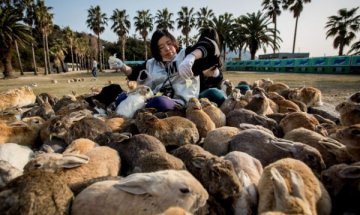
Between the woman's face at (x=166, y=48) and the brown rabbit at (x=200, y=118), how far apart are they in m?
1.42

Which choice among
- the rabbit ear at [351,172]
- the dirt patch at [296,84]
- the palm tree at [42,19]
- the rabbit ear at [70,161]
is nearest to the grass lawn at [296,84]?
the dirt patch at [296,84]

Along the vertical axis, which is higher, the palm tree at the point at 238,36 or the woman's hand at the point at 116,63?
the palm tree at the point at 238,36

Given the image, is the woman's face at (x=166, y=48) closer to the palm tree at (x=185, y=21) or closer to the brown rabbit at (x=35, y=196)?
the brown rabbit at (x=35, y=196)

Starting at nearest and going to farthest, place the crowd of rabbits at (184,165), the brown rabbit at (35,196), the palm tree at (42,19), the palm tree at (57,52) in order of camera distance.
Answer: the brown rabbit at (35,196) < the crowd of rabbits at (184,165) < the palm tree at (42,19) < the palm tree at (57,52)

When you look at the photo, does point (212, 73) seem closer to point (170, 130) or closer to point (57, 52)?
point (170, 130)

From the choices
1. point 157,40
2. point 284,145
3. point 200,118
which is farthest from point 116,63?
point 284,145

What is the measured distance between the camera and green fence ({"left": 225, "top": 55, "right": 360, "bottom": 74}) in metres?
26.7

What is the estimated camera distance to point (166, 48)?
585 cm

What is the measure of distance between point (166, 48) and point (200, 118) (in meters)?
1.90

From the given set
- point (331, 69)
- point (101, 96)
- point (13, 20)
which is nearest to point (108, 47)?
point (13, 20)

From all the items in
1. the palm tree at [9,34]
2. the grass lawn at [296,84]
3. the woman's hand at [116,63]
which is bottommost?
the grass lawn at [296,84]

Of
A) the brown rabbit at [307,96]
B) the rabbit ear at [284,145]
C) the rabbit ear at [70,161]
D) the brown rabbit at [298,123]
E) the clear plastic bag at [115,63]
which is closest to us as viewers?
the rabbit ear at [70,161]

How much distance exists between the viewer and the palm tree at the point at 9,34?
41500mm

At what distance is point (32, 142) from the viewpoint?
4605mm
